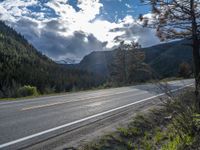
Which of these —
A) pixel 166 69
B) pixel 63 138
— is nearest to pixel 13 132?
pixel 63 138

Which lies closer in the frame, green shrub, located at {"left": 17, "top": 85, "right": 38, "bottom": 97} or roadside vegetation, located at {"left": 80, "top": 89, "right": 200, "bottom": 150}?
roadside vegetation, located at {"left": 80, "top": 89, "right": 200, "bottom": 150}

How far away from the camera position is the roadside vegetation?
601cm

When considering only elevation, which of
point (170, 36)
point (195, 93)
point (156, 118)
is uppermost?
point (170, 36)

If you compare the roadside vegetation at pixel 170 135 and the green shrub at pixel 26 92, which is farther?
the green shrub at pixel 26 92

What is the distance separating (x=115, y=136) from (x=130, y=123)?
68.2 inches

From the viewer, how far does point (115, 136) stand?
721 centimetres

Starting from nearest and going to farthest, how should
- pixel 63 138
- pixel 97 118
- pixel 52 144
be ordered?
pixel 52 144, pixel 63 138, pixel 97 118

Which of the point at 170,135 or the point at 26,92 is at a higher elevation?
the point at 26,92

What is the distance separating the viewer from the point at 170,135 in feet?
23.1

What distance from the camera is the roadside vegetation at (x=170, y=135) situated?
601cm

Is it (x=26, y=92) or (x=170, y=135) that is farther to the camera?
(x=26, y=92)

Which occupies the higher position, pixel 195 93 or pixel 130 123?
pixel 195 93

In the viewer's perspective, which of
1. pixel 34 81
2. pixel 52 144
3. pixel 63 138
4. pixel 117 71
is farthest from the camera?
pixel 34 81

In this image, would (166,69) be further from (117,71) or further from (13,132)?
(13,132)
